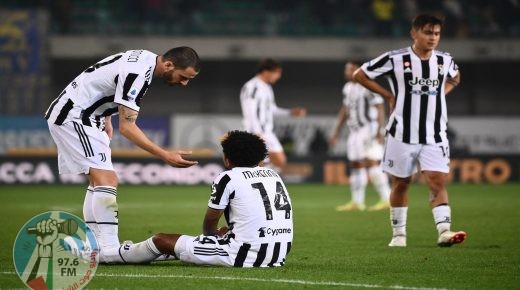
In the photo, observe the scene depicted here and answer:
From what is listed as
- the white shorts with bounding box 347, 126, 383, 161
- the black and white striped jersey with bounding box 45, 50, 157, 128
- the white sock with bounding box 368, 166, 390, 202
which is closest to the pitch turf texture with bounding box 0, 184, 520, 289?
the white sock with bounding box 368, 166, 390, 202

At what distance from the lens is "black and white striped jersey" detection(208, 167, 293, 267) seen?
7934 millimetres

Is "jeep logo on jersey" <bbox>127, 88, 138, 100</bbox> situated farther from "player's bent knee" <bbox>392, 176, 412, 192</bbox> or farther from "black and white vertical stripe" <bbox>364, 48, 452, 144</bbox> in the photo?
"player's bent knee" <bbox>392, 176, 412, 192</bbox>

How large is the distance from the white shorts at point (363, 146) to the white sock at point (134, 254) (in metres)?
9.34

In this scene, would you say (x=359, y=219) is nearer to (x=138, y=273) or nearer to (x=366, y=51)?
(x=138, y=273)

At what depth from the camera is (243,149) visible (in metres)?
8.09

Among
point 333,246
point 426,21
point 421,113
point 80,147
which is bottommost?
point 333,246

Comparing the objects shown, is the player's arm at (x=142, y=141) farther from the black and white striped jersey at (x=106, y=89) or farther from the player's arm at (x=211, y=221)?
the player's arm at (x=211, y=221)

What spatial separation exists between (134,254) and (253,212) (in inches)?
43.2

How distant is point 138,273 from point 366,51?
23.6 metres

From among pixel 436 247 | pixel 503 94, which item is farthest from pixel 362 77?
pixel 503 94

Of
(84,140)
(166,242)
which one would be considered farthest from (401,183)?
(84,140)

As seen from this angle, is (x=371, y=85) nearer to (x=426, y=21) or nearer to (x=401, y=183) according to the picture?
(x=426, y=21)

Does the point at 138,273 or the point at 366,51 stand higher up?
the point at 366,51

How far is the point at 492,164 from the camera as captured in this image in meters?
26.2
